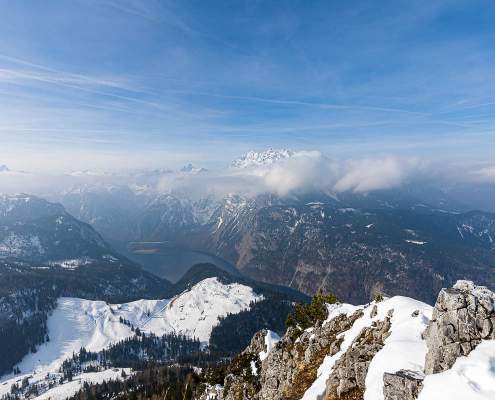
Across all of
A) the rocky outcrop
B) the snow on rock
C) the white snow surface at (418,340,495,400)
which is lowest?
the rocky outcrop

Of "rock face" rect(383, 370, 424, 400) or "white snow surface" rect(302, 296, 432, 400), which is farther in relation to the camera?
"white snow surface" rect(302, 296, 432, 400)

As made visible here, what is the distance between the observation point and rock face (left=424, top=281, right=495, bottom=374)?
34875mm

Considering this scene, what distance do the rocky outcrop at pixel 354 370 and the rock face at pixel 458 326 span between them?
366 inches

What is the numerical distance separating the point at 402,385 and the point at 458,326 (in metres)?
9.03

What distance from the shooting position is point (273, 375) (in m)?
79.8

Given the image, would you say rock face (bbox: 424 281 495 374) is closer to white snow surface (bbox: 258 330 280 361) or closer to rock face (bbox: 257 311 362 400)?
rock face (bbox: 257 311 362 400)

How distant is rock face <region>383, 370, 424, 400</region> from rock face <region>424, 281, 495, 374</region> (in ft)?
9.45

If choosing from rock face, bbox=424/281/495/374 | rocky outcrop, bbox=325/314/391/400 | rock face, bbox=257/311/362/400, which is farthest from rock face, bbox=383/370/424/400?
rock face, bbox=257/311/362/400

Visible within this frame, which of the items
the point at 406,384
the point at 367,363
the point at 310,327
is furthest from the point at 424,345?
the point at 310,327

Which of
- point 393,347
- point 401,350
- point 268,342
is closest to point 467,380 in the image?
point 401,350

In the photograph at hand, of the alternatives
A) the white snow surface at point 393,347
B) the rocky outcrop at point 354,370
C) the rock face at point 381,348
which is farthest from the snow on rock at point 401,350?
the rocky outcrop at point 354,370

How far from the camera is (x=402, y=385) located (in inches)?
1293

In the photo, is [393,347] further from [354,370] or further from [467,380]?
[467,380]

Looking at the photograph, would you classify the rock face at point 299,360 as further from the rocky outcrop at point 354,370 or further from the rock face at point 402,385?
the rock face at point 402,385
